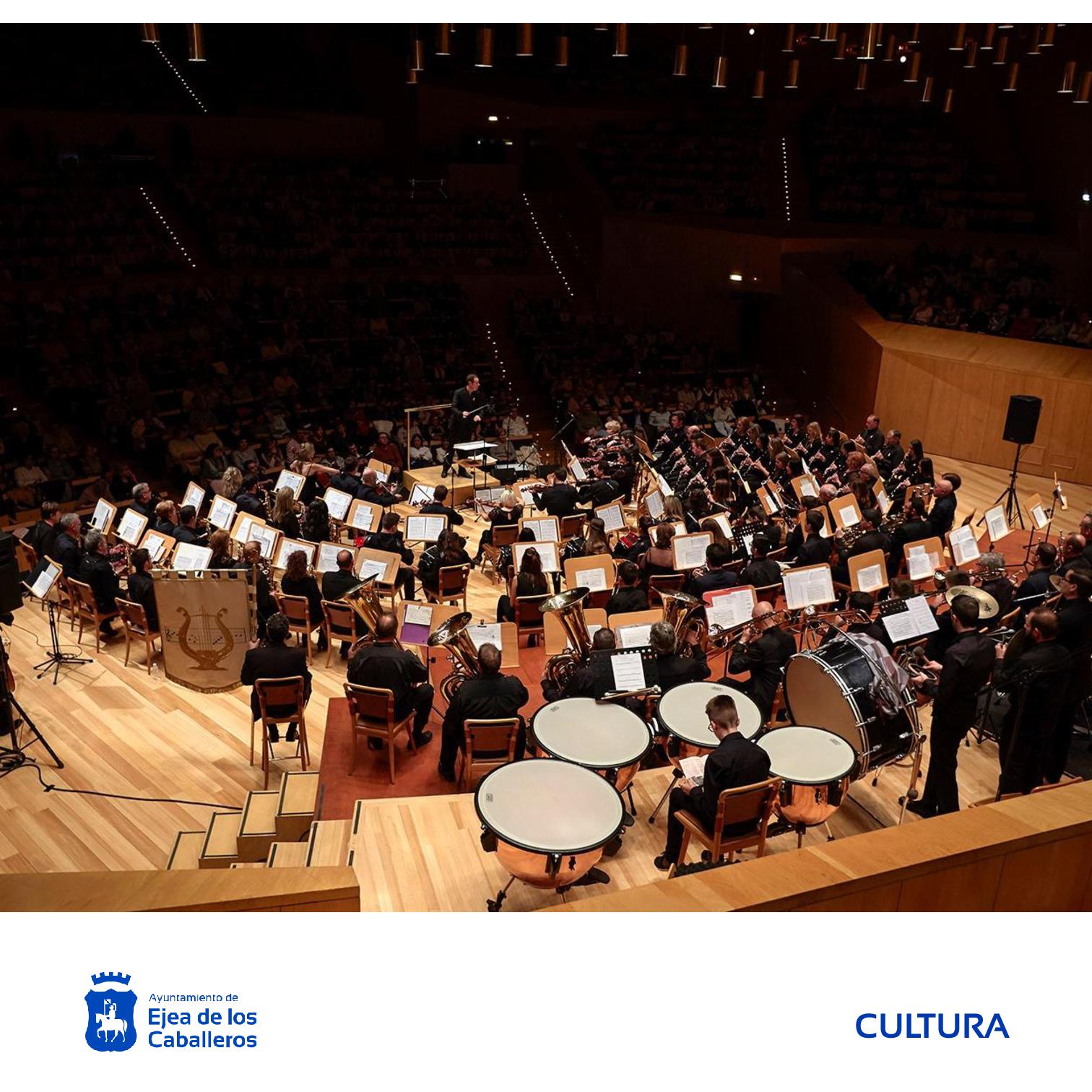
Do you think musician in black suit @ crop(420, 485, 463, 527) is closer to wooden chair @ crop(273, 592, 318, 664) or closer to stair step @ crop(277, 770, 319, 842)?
wooden chair @ crop(273, 592, 318, 664)

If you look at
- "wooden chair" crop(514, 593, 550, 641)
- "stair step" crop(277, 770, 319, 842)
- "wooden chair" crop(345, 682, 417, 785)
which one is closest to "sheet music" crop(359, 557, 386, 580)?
"wooden chair" crop(514, 593, 550, 641)

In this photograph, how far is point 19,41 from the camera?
1956 cm

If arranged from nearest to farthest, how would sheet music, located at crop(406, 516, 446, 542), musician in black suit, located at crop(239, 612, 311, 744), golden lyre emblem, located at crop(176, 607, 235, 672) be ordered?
musician in black suit, located at crop(239, 612, 311, 744)
golden lyre emblem, located at crop(176, 607, 235, 672)
sheet music, located at crop(406, 516, 446, 542)

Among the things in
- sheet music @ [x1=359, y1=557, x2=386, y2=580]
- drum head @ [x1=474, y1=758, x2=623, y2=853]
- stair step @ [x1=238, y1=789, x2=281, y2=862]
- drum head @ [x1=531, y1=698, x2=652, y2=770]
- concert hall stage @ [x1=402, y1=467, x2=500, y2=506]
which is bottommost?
concert hall stage @ [x1=402, y1=467, x2=500, y2=506]

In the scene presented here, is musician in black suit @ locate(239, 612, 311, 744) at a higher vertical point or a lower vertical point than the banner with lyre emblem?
higher

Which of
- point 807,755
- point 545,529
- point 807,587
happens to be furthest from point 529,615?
point 807,755

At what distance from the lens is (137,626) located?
876 centimetres

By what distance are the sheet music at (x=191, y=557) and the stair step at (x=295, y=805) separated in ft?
9.08

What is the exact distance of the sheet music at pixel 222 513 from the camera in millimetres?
10203

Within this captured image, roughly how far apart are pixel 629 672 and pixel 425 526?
4217mm

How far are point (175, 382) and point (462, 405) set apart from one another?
447cm

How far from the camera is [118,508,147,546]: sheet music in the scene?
9945 millimetres

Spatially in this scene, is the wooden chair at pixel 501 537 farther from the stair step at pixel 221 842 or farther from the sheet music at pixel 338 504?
the stair step at pixel 221 842

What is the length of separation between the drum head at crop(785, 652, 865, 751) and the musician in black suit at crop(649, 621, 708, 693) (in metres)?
0.57
